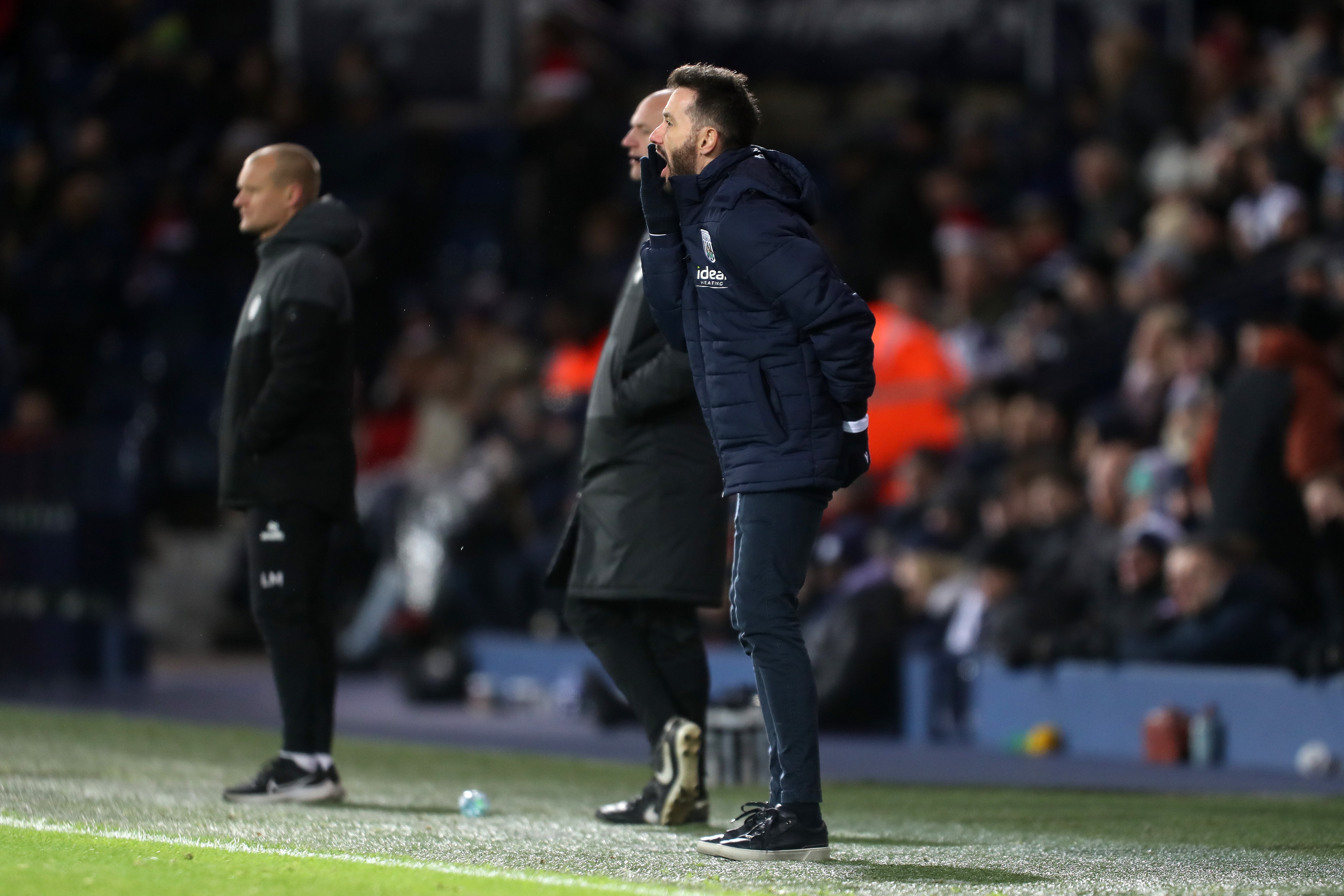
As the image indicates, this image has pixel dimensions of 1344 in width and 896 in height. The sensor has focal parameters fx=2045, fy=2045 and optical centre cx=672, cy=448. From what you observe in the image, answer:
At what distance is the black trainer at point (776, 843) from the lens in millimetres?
4949

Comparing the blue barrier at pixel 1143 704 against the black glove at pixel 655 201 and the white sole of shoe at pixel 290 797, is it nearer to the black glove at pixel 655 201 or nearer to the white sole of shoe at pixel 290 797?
the white sole of shoe at pixel 290 797

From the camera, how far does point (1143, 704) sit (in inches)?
359

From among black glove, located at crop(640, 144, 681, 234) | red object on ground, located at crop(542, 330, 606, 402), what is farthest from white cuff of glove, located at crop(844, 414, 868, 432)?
red object on ground, located at crop(542, 330, 606, 402)

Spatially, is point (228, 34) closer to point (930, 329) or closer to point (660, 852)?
point (930, 329)

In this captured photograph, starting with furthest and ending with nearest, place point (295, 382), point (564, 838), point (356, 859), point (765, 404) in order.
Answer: point (295, 382)
point (564, 838)
point (765, 404)
point (356, 859)

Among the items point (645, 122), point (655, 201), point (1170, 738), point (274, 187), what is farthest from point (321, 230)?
point (1170, 738)

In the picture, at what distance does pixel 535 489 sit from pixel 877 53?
5458mm

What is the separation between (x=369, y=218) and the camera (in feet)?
54.3

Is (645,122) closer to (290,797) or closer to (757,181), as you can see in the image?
(757,181)

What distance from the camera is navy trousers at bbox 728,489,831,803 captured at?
16.4ft

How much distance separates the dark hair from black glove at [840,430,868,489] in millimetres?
820

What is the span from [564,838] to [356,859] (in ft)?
2.61

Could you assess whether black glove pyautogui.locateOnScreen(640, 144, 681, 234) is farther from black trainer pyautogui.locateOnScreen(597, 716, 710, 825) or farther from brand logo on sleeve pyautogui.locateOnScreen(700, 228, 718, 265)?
black trainer pyautogui.locateOnScreen(597, 716, 710, 825)

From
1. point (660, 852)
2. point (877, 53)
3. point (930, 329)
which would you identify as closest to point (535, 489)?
point (930, 329)
